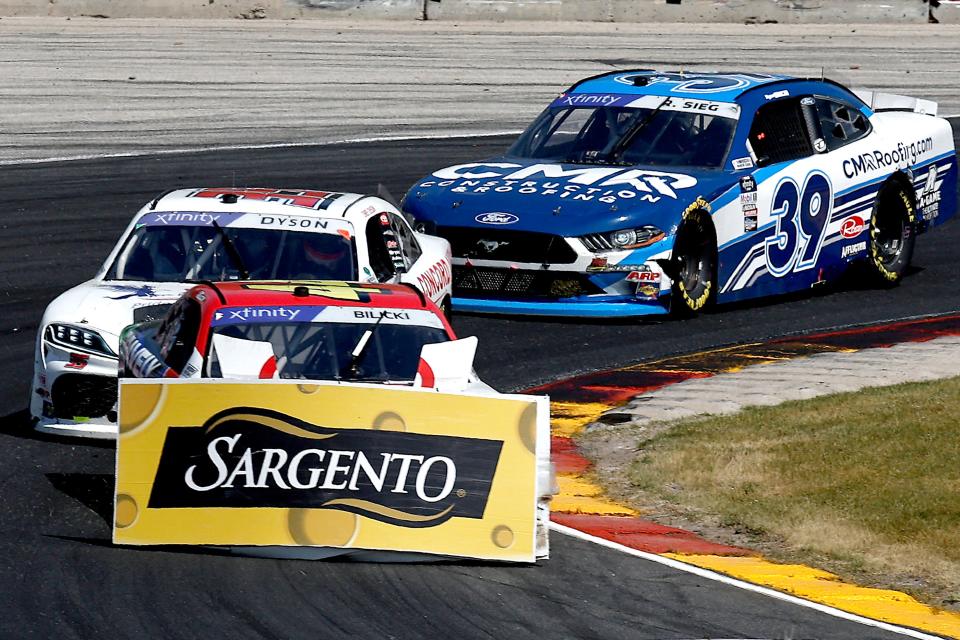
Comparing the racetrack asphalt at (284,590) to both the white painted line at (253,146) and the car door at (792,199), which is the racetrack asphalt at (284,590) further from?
the white painted line at (253,146)

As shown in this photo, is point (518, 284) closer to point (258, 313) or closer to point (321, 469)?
point (258, 313)

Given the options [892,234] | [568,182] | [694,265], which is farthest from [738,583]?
[892,234]

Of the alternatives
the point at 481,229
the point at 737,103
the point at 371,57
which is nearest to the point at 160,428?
the point at 481,229

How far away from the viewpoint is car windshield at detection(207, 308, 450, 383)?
845 centimetres

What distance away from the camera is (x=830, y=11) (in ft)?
116

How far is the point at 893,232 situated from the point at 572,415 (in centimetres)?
575

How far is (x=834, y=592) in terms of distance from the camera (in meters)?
7.84

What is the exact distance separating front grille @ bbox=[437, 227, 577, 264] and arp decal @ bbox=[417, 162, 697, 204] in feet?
1.75

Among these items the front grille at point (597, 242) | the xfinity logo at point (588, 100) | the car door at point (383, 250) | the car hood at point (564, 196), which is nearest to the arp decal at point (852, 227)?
the car hood at point (564, 196)

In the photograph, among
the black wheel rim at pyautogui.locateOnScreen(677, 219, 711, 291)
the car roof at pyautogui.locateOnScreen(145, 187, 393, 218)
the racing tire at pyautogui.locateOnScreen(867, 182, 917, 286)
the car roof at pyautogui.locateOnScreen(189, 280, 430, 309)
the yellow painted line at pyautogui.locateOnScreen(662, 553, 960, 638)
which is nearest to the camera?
the yellow painted line at pyautogui.locateOnScreen(662, 553, 960, 638)

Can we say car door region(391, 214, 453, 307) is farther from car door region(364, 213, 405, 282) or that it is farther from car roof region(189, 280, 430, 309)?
car roof region(189, 280, 430, 309)

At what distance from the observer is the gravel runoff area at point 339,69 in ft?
73.9

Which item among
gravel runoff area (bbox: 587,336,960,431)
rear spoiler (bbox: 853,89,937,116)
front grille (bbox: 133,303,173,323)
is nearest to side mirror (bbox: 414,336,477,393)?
front grille (bbox: 133,303,173,323)

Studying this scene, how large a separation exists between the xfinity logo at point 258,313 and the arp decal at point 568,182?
5.31m
